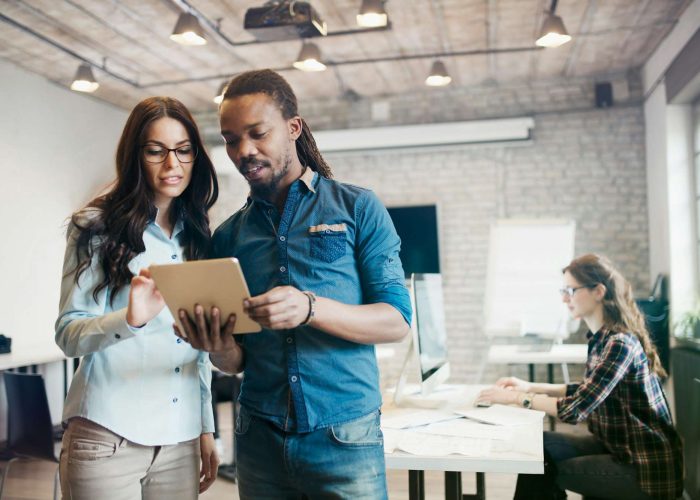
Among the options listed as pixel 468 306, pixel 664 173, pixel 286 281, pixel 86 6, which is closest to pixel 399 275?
pixel 286 281

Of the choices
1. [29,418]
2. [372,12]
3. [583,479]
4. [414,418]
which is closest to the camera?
[414,418]

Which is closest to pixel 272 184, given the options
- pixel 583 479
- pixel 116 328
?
pixel 116 328

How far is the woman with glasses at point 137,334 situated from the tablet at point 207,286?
5.6 inches

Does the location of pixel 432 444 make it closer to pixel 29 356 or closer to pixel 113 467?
pixel 113 467

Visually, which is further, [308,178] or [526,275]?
[526,275]

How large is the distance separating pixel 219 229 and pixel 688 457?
116 inches

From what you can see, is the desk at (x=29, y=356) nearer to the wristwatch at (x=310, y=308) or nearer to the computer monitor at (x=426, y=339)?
the computer monitor at (x=426, y=339)

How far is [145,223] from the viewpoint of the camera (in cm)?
148

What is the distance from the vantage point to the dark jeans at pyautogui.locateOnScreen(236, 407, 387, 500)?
124 cm

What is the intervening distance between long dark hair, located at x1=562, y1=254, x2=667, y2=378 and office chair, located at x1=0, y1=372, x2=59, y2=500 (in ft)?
7.65

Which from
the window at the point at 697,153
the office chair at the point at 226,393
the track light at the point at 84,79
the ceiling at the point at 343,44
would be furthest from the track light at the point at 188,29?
the window at the point at 697,153

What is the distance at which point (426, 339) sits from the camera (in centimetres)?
241

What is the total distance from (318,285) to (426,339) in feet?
3.92

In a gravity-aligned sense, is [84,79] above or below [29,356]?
above
